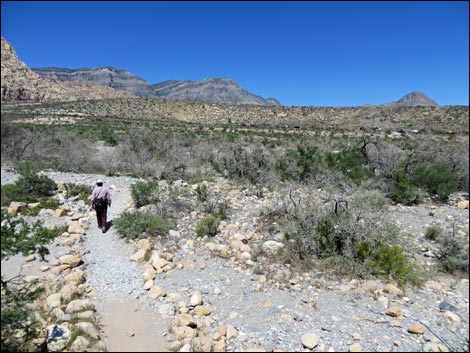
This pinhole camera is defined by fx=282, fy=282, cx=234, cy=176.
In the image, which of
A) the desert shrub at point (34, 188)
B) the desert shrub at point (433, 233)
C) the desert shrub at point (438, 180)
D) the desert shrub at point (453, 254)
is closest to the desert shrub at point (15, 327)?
the desert shrub at point (34, 188)

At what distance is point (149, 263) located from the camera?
5.50 metres

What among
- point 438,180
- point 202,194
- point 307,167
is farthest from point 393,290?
point 307,167

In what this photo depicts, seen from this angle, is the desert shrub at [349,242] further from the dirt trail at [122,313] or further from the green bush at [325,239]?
the dirt trail at [122,313]

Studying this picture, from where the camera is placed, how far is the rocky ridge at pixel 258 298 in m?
3.70

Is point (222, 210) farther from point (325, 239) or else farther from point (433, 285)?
point (433, 285)

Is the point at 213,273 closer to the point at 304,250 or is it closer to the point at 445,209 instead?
the point at 304,250

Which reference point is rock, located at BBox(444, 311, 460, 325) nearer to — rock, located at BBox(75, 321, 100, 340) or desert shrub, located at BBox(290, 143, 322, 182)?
rock, located at BBox(75, 321, 100, 340)

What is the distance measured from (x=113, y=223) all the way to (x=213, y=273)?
3284mm

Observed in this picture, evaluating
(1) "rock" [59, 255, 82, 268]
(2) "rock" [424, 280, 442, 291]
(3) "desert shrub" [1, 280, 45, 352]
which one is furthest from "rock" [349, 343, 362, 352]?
(1) "rock" [59, 255, 82, 268]

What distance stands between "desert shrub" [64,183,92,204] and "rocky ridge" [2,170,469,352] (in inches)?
81.0

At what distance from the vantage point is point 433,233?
642 cm

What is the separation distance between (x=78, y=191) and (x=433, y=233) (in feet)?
32.1

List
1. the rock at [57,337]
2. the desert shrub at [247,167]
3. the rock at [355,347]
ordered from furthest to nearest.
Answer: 1. the desert shrub at [247,167]
2. the rock at [355,347]
3. the rock at [57,337]

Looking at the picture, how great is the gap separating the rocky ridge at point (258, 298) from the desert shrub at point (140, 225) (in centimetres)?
26
